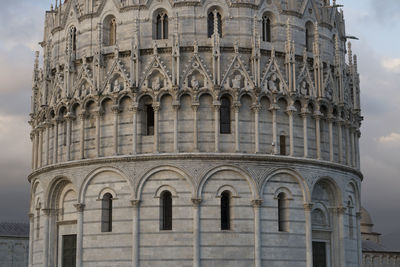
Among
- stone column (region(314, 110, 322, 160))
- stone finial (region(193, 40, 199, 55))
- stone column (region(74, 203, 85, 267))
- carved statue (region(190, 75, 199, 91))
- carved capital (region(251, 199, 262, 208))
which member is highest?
stone finial (region(193, 40, 199, 55))

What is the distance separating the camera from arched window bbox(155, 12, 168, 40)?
3834cm

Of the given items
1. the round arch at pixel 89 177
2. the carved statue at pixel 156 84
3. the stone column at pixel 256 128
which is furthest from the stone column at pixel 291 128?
the round arch at pixel 89 177

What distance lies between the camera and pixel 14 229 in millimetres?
73500

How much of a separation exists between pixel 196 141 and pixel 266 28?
26.5 feet

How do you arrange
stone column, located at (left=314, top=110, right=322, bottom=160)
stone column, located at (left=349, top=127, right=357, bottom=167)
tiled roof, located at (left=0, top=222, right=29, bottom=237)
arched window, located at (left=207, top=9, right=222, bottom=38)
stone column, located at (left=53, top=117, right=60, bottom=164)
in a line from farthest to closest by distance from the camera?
tiled roof, located at (left=0, top=222, right=29, bottom=237), stone column, located at (left=349, top=127, right=357, bottom=167), stone column, located at (left=53, top=117, right=60, bottom=164), stone column, located at (left=314, top=110, right=322, bottom=160), arched window, located at (left=207, top=9, right=222, bottom=38)

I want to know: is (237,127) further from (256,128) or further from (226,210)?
(226,210)

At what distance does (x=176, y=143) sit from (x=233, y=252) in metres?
6.15

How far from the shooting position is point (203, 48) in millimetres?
37344

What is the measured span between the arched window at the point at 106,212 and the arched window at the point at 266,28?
12.1 metres

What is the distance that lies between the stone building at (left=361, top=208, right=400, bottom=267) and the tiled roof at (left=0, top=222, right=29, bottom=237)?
37251mm

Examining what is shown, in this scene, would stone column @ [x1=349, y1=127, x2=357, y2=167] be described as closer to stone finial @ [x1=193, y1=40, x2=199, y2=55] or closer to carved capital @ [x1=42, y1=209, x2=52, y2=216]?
stone finial @ [x1=193, y1=40, x2=199, y2=55]

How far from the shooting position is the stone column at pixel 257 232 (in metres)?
35.3

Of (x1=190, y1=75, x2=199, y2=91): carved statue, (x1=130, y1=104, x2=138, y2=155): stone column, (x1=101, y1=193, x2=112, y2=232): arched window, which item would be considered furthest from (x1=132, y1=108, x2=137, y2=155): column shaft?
(x1=190, y1=75, x2=199, y2=91): carved statue

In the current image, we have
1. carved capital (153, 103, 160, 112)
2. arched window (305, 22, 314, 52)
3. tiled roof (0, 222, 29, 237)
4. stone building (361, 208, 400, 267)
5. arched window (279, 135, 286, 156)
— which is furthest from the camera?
stone building (361, 208, 400, 267)
